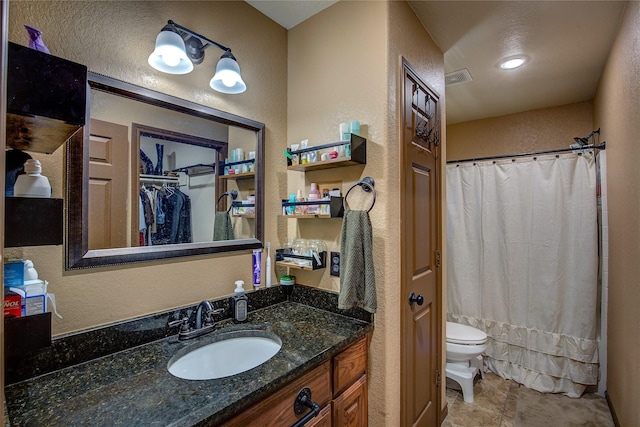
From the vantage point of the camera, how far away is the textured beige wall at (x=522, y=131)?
286 centimetres

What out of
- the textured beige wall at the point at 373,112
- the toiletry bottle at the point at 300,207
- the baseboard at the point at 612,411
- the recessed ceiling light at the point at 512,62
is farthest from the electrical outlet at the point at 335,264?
the baseboard at the point at 612,411

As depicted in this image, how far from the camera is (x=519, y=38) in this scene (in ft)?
6.29

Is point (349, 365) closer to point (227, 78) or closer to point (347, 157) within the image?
point (347, 157)

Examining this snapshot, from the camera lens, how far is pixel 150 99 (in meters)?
1.27

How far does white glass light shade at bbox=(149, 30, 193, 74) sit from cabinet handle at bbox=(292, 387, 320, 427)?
1.39m

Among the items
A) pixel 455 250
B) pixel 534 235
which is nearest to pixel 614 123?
pixel 534 235

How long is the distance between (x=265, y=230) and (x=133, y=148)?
76 centimetres

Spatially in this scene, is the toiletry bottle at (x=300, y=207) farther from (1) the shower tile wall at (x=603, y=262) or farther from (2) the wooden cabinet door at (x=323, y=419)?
(1) the shower tile wall at (x=603, y=262)

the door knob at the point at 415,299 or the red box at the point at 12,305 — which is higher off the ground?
the red box at the point at 12,305

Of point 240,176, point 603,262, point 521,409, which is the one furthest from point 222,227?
point 603,262

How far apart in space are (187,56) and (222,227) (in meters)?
0.79

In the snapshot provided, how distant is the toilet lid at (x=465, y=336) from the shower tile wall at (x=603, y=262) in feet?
2.83

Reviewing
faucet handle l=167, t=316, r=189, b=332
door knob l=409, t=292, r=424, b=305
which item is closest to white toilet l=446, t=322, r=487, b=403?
door knob l=409, t=292, r=424, b=305

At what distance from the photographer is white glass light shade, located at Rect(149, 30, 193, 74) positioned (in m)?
1.19
